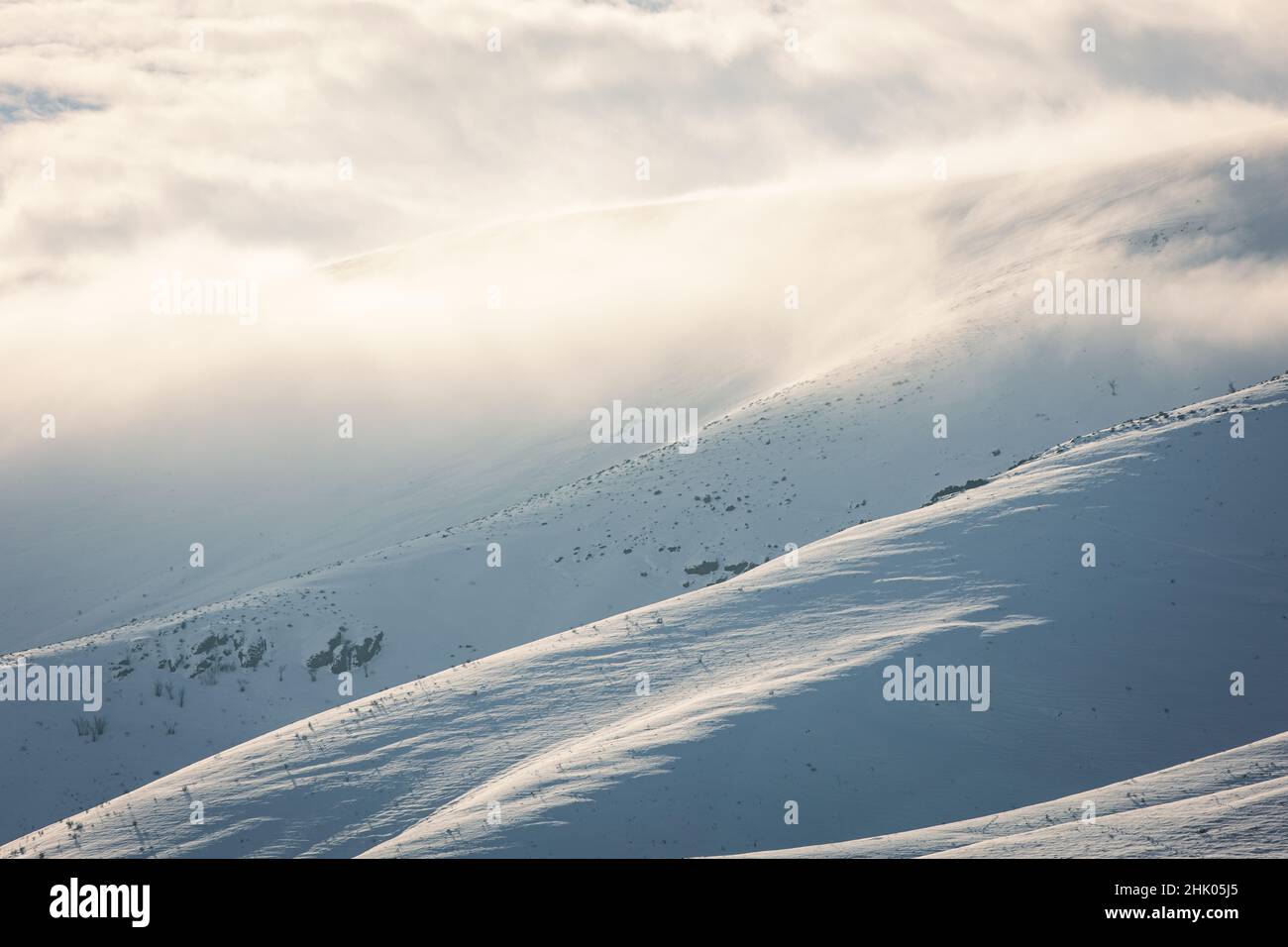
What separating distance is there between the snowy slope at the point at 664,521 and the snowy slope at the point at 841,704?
8863mm

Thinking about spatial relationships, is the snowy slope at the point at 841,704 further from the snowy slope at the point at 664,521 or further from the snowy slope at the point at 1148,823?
the snowy slope at the point at 664,521

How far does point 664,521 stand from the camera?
1636 inches

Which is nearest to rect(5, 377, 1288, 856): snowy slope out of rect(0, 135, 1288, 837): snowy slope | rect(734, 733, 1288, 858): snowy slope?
rect(734, 733, 1288, 858): snowy slope

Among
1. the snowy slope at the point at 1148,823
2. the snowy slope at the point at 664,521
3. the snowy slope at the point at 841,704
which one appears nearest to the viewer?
the snowy slope at the point at 1148,823

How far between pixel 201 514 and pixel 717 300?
140ft

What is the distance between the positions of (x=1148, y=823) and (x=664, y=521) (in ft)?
97.9

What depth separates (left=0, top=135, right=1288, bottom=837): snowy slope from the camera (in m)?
31.7

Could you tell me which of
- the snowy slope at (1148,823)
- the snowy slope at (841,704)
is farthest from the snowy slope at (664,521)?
the snowy slope at (1148,823)

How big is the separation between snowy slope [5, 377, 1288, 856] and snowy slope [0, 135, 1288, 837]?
Answer: 886 centimetres

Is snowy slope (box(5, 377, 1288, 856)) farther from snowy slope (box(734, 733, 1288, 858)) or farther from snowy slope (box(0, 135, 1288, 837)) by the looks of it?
snowy slope (box(0, 135, 1288, 837))

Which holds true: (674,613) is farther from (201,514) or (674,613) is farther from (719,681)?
(201,514)

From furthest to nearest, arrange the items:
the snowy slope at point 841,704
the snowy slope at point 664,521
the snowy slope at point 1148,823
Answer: the snowy slope at point 664,521, the snowy slope at point 841,704, the snowy slope at point 1148,823

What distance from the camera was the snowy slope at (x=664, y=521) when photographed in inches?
1248

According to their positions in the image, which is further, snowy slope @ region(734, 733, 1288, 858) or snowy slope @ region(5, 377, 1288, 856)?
snowy slope @ region(5, 377, 1288, 856)
